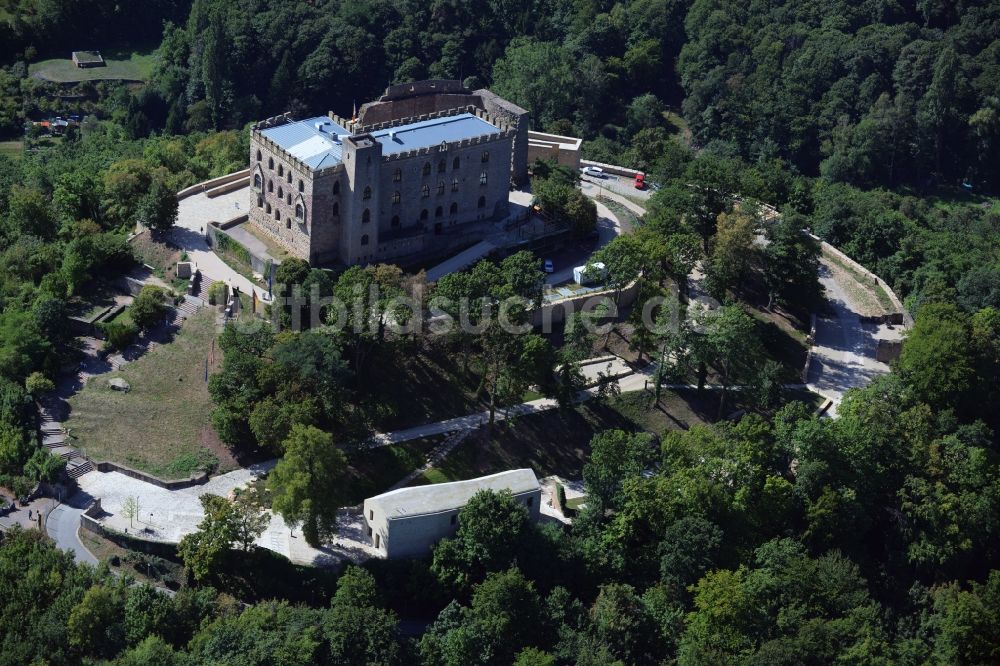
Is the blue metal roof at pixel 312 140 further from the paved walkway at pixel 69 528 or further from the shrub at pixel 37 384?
the paved walkway at pixel 69 528

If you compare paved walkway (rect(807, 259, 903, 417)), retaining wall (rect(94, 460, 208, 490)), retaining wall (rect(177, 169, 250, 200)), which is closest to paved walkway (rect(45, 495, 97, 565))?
retaining wall (rect(94, 460, 208, 490))

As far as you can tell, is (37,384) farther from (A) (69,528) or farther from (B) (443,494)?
(B) (443,494)

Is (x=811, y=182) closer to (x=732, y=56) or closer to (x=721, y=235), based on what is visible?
Result: (x=732, y=56)

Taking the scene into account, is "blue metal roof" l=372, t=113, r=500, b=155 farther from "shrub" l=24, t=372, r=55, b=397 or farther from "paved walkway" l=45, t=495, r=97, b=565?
"paved walkway" l=45, t=495, r=97, b=565

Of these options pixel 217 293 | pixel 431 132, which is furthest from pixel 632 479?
pixel 431 132

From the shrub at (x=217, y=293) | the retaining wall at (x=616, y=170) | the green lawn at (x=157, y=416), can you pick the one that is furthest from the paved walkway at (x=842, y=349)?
the green lawn at (x=157, y=416)

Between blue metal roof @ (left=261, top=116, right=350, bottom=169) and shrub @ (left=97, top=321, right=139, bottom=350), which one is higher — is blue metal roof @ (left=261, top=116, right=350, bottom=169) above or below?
above

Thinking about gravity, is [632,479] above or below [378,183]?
below
